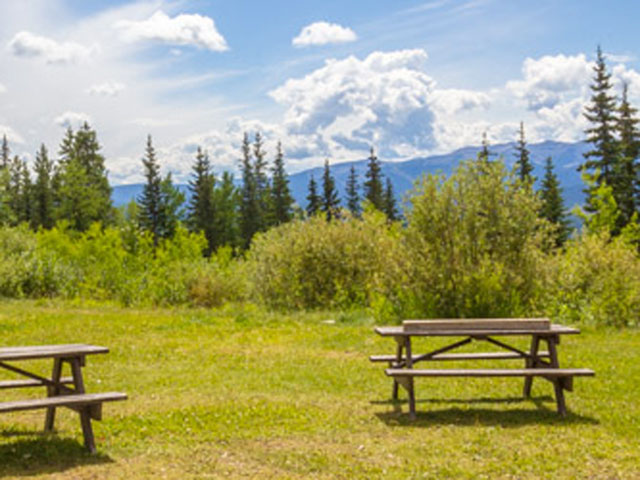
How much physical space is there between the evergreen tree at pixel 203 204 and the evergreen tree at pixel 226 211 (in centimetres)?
120

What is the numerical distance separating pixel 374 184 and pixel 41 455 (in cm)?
7049

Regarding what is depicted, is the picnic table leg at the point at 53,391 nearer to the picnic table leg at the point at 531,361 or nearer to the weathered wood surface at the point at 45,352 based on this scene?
the weathered wood surface at the point at 45,352

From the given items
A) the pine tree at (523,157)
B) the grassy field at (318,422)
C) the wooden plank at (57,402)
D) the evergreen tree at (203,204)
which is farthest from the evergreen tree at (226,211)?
the wooden plank at (57,402)

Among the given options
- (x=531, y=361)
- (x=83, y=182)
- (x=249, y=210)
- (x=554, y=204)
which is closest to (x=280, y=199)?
(x=249, y=210)

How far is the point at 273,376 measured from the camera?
946 centimetres

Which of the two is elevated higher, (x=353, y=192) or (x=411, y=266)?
(x=353, y=192)

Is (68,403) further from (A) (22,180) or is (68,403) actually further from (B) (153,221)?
(A) (22,180)

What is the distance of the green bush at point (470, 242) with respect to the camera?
14.1 meters

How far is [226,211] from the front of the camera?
84500 millimetres

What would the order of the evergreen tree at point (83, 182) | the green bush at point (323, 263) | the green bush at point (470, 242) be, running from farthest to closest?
the evergreen tree at point (83, 182), the green bush at point (323, 263), the green bush at point (470, 242)

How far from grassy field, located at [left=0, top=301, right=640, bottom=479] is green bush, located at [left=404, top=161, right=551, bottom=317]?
2425mm

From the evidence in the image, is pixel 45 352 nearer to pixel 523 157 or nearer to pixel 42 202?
pixel 523 157

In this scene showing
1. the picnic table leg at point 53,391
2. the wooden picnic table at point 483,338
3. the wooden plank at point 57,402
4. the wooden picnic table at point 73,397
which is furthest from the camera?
the wooden picnic table at point 483,338

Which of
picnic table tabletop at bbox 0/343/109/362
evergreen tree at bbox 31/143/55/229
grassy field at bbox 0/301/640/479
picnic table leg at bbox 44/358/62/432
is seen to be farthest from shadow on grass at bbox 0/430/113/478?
evergreen tree at bbox 31/143/55/229
